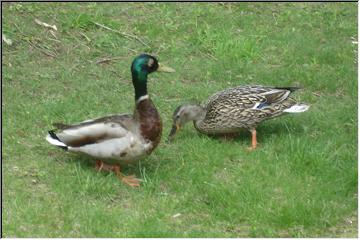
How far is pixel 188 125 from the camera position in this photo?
24.1ft

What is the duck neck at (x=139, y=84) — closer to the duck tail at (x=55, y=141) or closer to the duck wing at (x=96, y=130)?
the duck wing at (x=96, y=130)

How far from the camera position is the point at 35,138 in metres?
6.65

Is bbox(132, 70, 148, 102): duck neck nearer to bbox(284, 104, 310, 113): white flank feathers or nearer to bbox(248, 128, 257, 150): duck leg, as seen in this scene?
bbox(248, 128, 257, 150): duck leg

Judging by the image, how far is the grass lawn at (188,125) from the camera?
17.9 ft

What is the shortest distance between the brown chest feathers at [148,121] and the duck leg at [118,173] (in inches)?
11.0

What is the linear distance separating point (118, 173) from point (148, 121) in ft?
1.57

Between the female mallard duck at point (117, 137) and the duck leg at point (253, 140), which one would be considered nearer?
the female mallard duck at point (117, 137)

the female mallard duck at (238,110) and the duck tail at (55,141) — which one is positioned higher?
the duck tail at (55,141)

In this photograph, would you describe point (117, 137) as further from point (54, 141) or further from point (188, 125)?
point (188, 125)

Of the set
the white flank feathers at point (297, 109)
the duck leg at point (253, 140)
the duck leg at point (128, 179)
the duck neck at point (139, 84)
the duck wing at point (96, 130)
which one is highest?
the duck neck at point (139, 84)

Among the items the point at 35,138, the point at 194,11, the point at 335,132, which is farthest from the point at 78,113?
the point at 194,11

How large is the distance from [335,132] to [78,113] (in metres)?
2.39

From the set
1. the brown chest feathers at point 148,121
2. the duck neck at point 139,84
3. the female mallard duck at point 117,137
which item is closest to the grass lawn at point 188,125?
the female mallard duck at point 117,137

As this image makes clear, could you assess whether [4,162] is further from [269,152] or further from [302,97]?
[302,97]
